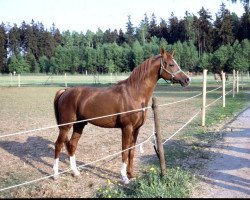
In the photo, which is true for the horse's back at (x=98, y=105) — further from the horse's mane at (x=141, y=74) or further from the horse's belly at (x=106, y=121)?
the horse's mane at (x=141, y=74)

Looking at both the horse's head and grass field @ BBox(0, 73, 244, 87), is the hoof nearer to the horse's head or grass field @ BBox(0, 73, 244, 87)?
the horse's head

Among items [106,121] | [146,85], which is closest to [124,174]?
[106,121]

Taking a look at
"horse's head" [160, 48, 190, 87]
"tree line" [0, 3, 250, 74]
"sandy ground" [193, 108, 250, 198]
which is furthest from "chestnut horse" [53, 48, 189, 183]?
"tree line" [0, 3, 250, 74]

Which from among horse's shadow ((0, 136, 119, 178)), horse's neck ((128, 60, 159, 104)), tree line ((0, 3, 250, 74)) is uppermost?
tree line ((0, 3, 250, 74))

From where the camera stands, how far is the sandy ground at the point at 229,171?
5.02 meters

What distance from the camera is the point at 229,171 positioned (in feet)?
19.9

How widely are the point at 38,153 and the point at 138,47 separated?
63707 mm

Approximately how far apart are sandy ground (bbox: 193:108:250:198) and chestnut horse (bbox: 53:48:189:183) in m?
1.33

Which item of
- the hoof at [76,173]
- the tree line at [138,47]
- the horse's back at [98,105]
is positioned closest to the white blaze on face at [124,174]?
the horse's back at [98,105]

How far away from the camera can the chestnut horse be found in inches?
225

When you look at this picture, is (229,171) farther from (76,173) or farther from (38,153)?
(38,153)

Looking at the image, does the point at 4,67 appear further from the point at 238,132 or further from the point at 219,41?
the point at 238,132

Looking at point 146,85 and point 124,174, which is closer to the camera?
point 124,174

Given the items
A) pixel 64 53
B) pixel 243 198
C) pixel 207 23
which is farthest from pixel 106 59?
pixel 243 198
